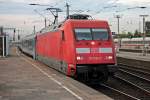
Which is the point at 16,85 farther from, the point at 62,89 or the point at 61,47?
the point at 61,47

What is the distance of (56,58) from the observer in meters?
22.0

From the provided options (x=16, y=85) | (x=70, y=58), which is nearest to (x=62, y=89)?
(x=16, y=85)

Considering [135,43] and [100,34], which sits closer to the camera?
[100,34]

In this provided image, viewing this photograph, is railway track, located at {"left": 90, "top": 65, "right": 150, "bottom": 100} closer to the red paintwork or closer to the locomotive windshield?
the red paintwork

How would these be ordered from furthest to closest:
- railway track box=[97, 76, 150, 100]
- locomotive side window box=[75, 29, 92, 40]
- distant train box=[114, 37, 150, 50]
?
distant train box=[114, 37, 150, 50] → locomotive side window box=[75, 29, 92, 40] → railway track box=[97, 76, 150, 100]

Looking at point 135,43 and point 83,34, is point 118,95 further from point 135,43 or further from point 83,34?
point 135,43

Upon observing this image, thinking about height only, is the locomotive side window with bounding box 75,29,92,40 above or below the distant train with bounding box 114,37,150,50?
above

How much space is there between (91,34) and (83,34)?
0.39 m

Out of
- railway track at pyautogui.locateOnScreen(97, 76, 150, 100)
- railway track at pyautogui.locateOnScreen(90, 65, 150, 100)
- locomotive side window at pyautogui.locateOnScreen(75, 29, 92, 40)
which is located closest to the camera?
railway track at pyautogui.locateOnScreen(97, 76, 150, 100)

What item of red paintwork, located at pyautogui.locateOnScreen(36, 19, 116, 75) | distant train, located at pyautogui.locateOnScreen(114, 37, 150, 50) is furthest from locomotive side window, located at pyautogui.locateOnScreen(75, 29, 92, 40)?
distant train, located at pyautogui.locateOnScreen(114, 37, 150, 50)

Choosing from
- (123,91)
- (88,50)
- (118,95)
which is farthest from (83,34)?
(118,95)

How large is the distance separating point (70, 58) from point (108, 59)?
5.48ft

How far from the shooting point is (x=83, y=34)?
18672 millimetres

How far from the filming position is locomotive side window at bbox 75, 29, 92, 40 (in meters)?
18.5
